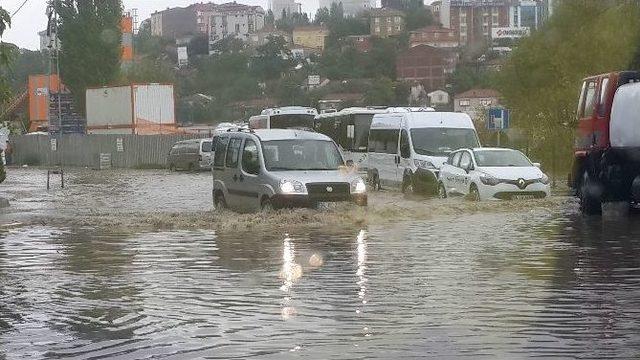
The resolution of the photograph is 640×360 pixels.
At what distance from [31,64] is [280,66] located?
38816 millimetres

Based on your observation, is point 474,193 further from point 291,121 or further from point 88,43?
point 88,43

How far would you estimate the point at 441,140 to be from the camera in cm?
3522

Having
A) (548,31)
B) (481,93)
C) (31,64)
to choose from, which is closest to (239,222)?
(548,31)

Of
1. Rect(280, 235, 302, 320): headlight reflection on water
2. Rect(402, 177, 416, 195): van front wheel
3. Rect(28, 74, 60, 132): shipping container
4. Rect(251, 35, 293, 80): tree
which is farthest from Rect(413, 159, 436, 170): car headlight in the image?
Rect(251, 35, 293, 80): tree

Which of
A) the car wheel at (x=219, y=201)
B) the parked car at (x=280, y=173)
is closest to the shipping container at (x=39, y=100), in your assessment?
the car wheel at (x=219, y=201)

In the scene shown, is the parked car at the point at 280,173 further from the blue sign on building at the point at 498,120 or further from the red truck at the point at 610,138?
the blue sign on building at the point at 498,120

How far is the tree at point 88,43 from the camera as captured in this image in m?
105

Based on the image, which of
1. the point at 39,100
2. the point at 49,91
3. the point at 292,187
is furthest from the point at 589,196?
the point at 39,100

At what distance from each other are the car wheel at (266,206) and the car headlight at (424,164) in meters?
11.1

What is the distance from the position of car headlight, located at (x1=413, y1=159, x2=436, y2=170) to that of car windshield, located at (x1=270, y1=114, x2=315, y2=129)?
77.2ft

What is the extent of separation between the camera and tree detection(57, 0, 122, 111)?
343ft

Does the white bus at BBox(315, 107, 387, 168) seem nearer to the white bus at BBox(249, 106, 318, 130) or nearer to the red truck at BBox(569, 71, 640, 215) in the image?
the white bus at BBox(249, 106, 318, 130)

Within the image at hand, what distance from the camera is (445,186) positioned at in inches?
1278

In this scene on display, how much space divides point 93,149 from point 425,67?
301ft
